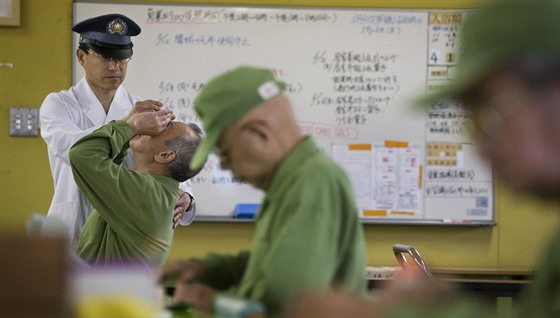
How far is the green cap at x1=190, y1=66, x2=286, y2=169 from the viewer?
127 centimetres

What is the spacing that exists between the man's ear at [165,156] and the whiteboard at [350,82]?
2126 millimetres

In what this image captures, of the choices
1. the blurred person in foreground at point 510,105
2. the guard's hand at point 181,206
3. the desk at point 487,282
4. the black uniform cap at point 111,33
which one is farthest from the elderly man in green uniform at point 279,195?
the black uniform cap at point 111,33

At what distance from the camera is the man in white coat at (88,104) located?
341 centimetres

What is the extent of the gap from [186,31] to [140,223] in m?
2.41

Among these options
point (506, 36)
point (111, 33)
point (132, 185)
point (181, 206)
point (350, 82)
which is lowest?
point (181, 206)

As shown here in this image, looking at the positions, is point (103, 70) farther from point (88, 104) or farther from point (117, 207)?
point (117, 207)

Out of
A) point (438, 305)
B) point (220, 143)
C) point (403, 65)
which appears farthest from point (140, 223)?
point (403, 65)

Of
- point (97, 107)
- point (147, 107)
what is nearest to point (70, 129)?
point (97, 107)

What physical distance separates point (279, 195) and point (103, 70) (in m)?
2.39

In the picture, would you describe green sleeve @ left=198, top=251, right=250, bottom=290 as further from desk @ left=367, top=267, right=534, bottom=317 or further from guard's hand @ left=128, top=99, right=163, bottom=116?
desk @ left=367, top=267, right=534, bottom=317

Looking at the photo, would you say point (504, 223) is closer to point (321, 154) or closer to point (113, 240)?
point (113, 240)

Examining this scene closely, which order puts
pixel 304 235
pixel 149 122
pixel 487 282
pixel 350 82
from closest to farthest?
pixel 304 235, pixel 149 122, pixel 487 282, pixel 350 82

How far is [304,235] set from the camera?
3.88ft

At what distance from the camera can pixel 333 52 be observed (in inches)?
195
